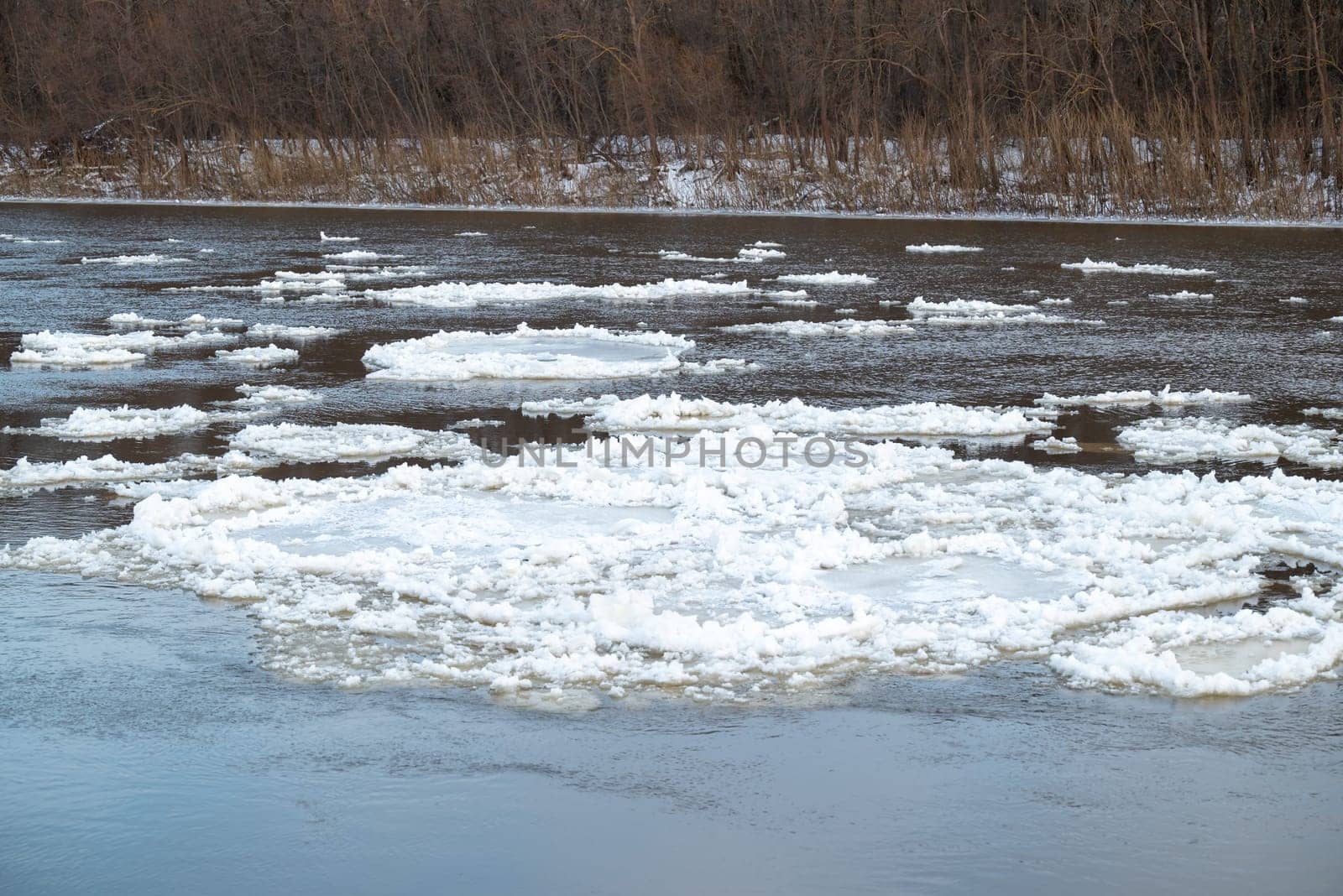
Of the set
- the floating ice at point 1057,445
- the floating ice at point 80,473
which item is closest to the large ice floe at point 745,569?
the floating ice at point 80,473

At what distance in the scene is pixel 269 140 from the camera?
151 ft

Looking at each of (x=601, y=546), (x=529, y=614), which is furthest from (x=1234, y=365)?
(x=529, y=614)

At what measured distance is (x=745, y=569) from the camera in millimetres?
6453

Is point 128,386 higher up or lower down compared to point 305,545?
higher up

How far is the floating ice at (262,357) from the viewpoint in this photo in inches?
481

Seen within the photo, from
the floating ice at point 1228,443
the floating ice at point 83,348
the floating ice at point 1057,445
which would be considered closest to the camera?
the floating ice at point 1228,443

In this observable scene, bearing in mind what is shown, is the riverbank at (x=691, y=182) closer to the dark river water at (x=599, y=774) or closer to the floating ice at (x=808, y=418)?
the floating ice at (x=808, y=418)

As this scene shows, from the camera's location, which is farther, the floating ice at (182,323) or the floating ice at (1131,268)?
the floating ice at (1131,268)

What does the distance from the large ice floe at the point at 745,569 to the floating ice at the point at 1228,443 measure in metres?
0.72

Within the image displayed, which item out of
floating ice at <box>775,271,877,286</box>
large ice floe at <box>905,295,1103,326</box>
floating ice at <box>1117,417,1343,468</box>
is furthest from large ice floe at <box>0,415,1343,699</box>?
floating ice at <box>775,271,877,286</box>

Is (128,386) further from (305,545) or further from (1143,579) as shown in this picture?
(1143,579)

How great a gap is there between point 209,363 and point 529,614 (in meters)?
7.16

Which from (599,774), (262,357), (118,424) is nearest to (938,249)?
(262,357)

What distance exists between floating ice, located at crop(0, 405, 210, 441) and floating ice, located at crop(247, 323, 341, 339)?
3.84 m
